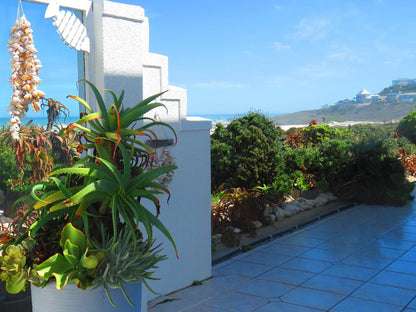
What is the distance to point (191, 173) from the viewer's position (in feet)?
14.6

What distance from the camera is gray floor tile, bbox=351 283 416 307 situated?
4.13m

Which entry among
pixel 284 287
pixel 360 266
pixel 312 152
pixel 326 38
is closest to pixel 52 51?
pixel 284 287

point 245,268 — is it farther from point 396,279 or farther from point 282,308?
point 396,279

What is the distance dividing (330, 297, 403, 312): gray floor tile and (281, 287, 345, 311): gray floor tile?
0.24 ft

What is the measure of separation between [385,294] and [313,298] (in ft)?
2.34

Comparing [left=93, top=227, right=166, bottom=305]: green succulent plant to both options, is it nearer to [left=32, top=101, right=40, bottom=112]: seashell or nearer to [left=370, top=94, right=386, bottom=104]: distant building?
[left=32, top=101, right=40, bottom=112]: seashell

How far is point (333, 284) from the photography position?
4.55 metres

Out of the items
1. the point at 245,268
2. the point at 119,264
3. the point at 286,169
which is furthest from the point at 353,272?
the point at 286,169

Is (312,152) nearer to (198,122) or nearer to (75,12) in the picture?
(198,122)

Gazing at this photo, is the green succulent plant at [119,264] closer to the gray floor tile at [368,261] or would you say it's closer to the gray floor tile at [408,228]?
the gray floor tile at [368,261]

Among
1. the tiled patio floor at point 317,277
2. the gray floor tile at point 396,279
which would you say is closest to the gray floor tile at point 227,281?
the tiled patio floor at point 317,277

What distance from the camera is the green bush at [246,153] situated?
707 centimetres

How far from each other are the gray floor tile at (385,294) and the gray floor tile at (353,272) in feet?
0.88

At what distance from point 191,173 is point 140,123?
88cm
